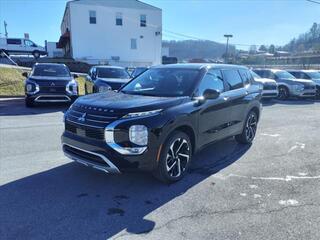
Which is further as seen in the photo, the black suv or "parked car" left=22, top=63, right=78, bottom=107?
"parked car" left=22, top=63, right=78, bottom=107

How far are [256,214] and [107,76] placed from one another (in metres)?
10.9

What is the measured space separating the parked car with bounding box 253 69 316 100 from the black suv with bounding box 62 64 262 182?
1227 cm

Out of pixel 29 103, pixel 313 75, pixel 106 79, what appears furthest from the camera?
pixel 313 75

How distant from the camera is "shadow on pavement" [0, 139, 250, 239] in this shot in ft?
10.9

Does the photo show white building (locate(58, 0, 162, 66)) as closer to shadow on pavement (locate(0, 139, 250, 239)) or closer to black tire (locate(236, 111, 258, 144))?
black tire (locate(236, 111, 258, 144))

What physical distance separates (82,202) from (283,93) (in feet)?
51.8

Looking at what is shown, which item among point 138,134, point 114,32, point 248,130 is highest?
point 114,32

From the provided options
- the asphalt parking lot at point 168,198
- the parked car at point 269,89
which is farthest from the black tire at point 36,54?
the asphalt parking lot at point 168,198

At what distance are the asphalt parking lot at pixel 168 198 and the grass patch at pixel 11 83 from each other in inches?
376

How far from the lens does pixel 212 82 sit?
545 centimetres

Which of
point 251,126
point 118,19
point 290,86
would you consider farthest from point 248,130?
point 118,19

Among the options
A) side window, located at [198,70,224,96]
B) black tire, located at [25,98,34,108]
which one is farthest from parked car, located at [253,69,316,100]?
side window, located at [198,70,224,96]

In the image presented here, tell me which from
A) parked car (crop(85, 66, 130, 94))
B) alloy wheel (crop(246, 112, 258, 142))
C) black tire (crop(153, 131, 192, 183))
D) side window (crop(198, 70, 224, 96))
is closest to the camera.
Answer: black tire (crop(153, 131, 192, 183))

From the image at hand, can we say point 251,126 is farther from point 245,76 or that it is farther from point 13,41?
point 13,41
